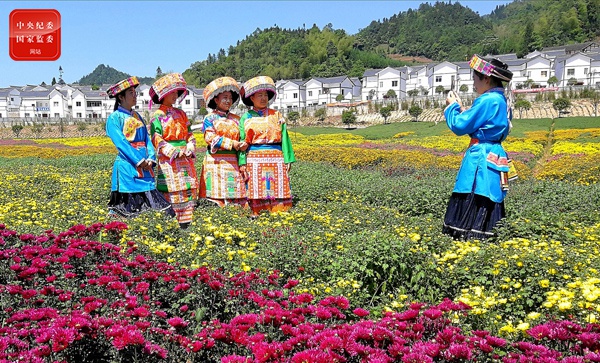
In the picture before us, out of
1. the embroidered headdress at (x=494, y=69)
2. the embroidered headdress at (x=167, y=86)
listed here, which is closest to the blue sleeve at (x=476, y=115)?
the embroidered headdress at (x=494, y=69)

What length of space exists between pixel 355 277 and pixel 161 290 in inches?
64.0

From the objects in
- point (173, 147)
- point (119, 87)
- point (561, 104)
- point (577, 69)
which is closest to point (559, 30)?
point (577, 69)

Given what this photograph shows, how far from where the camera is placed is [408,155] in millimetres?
16500

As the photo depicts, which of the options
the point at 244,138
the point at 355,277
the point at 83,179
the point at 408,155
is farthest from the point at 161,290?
the point at 408,155

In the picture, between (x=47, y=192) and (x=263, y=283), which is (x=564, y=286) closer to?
(x=263, y=283)

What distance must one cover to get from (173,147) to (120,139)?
0.73 metres

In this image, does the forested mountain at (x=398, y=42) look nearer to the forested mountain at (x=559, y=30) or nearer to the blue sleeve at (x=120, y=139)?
the forested mountain at (x=559, y=30)

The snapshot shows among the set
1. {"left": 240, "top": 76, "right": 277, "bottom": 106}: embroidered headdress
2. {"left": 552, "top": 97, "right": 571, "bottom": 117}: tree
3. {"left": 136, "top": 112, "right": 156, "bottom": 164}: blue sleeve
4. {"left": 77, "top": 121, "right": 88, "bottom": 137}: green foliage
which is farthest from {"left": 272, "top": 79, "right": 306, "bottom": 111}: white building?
{"left": 136, "top": 112, "right": 156, "bottom": 164}: blue sleeve

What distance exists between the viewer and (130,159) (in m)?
6.52

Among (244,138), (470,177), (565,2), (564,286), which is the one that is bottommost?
(564,286)

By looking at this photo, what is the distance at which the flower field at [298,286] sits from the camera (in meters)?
2.38

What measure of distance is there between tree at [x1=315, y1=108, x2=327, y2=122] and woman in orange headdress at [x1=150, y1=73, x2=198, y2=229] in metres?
52.7

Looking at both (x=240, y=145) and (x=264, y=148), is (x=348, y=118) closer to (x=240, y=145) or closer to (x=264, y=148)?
(x=264, y=148)

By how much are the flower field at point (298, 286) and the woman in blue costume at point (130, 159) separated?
0.52 metres
